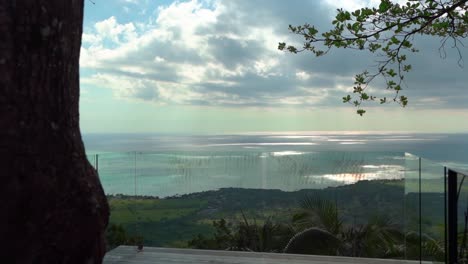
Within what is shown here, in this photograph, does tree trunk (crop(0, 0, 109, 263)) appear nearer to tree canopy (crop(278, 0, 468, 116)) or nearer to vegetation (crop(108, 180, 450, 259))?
tree canopy (crop(278, 0, 468, 116))

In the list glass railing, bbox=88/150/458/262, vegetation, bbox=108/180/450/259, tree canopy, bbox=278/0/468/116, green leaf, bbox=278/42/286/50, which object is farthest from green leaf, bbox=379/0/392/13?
vegetation, bbox=108/180/450/259

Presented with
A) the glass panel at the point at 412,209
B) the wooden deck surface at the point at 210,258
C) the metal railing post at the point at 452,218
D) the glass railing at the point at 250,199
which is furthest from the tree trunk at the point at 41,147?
the glass railing at the point at 250,199

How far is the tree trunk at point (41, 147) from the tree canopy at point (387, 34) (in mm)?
2758

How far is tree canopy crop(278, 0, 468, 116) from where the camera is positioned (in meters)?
3.51

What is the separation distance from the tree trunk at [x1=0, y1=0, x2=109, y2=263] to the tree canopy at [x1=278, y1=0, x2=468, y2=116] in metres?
2.76

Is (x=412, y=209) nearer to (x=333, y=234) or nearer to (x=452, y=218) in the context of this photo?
(x=333, y=234)

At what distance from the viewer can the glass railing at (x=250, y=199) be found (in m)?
4.86

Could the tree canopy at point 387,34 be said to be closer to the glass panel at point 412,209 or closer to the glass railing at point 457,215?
the glass panel at point 412,209

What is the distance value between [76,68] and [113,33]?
7.09 m

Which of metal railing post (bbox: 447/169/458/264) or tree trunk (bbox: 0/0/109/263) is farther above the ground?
tree trunk (bbox: 0/0/109/263)

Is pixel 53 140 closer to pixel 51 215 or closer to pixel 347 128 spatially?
pixel 51 215

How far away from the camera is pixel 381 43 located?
3.99 metres

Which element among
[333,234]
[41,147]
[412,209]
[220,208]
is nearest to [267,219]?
[220,208]

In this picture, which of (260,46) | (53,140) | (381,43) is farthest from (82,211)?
(260,46)
